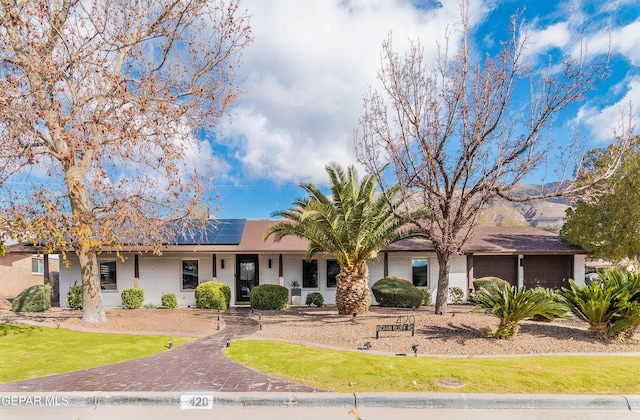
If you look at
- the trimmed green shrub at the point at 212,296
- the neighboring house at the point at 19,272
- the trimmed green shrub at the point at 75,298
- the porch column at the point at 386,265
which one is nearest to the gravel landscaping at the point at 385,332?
the trimmed green shrub at the point at 212,296

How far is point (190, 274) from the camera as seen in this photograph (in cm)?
1873

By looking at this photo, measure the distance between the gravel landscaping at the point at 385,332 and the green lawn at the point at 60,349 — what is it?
941 mm

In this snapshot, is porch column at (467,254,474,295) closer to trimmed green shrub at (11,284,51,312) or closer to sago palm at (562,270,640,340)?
sago palm at (562,270,640,340)

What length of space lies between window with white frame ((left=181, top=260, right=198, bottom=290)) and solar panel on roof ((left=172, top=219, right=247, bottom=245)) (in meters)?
1.13

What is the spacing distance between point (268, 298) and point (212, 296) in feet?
8.35

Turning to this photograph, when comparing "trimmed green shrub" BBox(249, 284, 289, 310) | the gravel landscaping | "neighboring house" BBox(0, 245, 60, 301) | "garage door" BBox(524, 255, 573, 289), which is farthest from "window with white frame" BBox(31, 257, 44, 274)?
"garage door" BBox(524, 255, 573, 289)

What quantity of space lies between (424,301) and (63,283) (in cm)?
1728

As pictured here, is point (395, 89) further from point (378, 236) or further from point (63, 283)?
point (63, 283)

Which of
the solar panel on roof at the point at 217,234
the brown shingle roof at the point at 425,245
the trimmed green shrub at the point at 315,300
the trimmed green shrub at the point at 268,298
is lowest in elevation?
the trimmed green shrub at the point at 315,300

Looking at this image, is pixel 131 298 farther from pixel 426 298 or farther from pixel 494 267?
pixel 494 267

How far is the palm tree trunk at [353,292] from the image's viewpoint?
14.3 m

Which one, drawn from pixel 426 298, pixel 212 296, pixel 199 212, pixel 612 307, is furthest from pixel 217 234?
pixel 612 307

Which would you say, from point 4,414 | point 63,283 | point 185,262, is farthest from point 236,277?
point 4,414

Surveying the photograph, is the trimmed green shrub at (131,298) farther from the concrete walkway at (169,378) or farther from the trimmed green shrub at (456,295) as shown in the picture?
the trimmed green shrub at (456,295)
